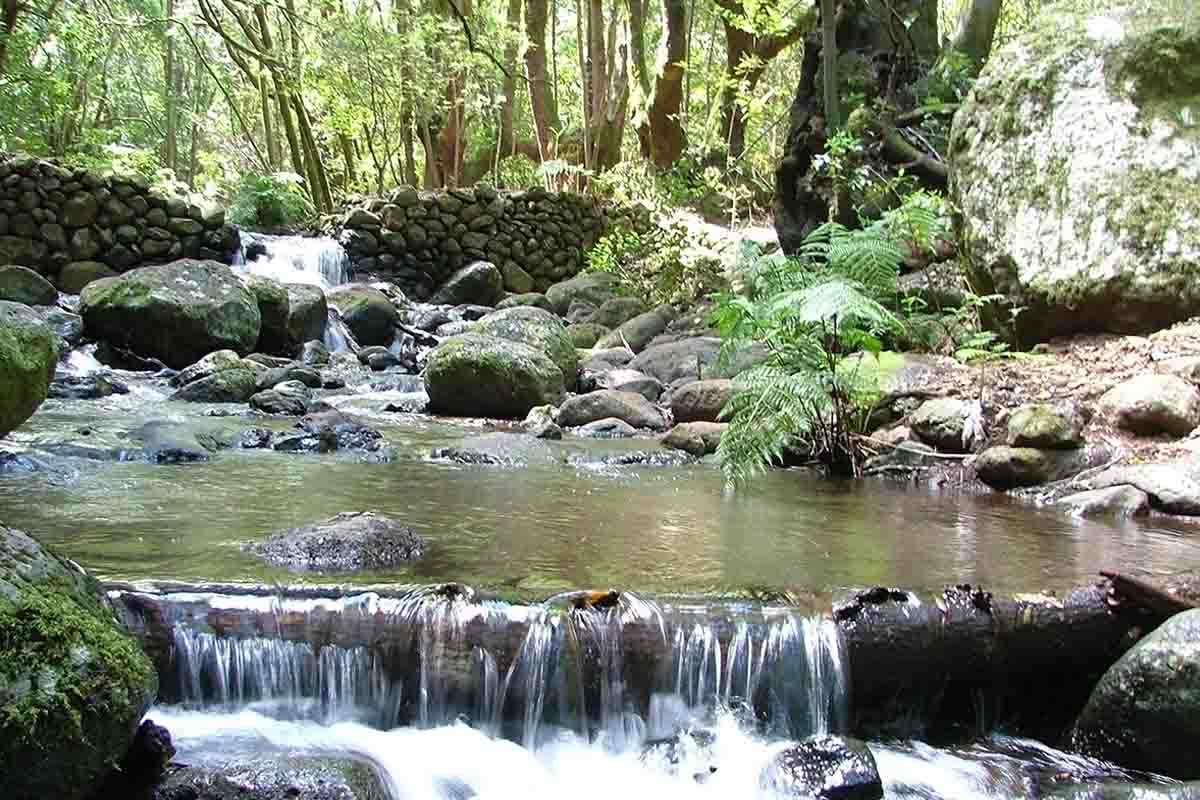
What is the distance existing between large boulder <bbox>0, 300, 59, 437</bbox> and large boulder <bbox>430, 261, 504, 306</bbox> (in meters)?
11.2

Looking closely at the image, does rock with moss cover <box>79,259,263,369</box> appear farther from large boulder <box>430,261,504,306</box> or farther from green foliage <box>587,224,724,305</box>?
green foliage <box>587,224,724,305</box>

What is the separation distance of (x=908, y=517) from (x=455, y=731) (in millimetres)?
3309

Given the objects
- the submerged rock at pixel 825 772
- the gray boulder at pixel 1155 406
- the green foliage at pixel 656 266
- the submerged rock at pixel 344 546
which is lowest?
the submerged rock at pixel 825 772

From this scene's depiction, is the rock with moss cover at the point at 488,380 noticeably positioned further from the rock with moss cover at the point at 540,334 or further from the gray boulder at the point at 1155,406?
the gray boulder at the point at 1155,406

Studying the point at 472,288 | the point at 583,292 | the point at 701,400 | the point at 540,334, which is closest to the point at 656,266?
the point at 583,292

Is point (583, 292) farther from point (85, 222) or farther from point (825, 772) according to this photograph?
point (825, 772)

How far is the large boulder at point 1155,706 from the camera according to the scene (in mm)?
3248

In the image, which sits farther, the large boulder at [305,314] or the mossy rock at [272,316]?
the large boulder at [305,314]

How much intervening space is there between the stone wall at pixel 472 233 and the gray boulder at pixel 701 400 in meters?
8.82

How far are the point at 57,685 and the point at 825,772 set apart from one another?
2.22 m

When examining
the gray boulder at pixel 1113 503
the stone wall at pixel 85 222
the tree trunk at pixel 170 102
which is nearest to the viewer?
the gray boulder at pixel 1113 503

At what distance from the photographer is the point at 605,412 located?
31.3 feet

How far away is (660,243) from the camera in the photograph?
1564cm

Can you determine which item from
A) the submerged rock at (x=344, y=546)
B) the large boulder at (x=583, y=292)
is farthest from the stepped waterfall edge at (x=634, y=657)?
the large boulder at (x=583, y=292)
